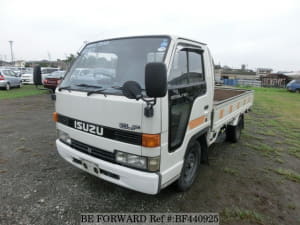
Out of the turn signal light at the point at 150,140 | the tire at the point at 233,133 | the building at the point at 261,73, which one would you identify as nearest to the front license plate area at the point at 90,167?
the turn signal light at the point at 150,140

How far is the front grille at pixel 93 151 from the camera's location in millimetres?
2268

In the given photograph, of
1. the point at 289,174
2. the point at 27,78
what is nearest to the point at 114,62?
the point at 289,174

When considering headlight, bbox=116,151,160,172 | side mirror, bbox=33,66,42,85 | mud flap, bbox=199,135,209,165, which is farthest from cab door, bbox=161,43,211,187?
side mirror, bbox=33,66,42,85

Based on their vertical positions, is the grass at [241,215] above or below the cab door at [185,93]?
below

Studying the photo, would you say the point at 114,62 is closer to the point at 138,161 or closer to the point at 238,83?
the point at 138,161

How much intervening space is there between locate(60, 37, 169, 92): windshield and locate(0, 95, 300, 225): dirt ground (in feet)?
4.91

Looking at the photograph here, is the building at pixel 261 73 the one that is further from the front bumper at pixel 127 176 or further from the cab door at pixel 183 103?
the front bumper at pixel 127 176

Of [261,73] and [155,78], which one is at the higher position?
[261,73]

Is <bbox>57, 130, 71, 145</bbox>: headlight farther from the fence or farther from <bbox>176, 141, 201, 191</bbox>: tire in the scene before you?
the fence

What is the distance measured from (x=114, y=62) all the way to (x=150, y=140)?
3.85ft

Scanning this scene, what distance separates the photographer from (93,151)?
2.41 metres

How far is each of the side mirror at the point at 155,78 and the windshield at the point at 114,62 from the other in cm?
44

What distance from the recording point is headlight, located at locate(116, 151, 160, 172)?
2.07 metres

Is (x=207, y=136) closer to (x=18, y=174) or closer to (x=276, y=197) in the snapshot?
(x=276, y=197)
